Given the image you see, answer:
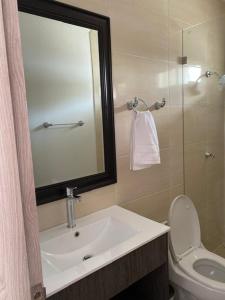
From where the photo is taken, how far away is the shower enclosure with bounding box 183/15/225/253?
2074mm

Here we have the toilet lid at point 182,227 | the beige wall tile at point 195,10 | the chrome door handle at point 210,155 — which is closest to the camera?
the toilet lid at point 182,227

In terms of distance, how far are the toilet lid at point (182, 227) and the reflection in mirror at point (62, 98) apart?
0.65 meters

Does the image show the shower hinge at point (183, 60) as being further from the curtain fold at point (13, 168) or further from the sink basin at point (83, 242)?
the curtain fold at point (13, 168)

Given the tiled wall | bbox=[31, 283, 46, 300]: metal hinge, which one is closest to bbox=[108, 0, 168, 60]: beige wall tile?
the tiled wall

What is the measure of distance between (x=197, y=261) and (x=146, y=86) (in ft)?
4.29

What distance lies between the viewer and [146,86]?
5.54 feet

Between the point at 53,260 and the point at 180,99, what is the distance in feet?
5.03

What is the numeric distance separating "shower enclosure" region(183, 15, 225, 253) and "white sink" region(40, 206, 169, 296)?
0.96 m

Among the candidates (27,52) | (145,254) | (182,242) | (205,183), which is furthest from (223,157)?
(27,52)

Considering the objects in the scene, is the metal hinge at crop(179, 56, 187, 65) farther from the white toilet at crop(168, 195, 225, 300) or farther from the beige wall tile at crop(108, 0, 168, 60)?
the white toilet at crop(168, 195, 225, 300)

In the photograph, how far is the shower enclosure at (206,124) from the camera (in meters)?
2.07

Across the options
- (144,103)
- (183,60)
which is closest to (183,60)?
(183,60)

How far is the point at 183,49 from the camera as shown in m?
1.96

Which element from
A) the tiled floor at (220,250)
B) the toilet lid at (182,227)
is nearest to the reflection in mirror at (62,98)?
the toilet lid at (182,227)
